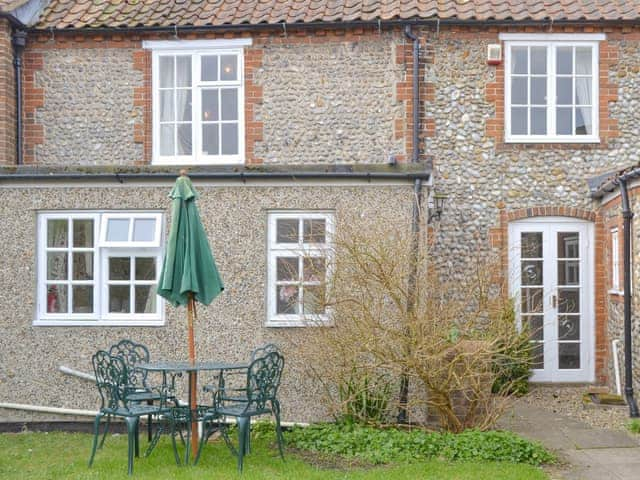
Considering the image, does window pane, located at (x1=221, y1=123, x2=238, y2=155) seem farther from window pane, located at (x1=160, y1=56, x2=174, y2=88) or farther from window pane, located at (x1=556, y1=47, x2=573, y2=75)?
window pane, located at (x1=556, y1=47, x2=573, y2=75)

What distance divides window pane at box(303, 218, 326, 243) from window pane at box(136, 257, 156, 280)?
1852mm

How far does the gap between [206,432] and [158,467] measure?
596mm

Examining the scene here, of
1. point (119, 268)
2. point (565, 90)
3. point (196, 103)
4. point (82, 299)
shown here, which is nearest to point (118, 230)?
point (119, 268)

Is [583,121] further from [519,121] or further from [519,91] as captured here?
[519,91]

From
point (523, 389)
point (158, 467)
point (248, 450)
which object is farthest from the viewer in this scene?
point (523, 389)

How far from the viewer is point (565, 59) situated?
13711 millimetres

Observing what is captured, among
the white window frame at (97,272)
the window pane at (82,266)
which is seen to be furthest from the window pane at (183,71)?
the window pane at (82,266)

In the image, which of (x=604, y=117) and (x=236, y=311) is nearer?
(x=236, y=311)

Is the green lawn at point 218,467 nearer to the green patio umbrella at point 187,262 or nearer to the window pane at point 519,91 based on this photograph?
the green patio umbrella at point 187,262

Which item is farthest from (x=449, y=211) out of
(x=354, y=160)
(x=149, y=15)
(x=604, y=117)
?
(x=149, y=15)

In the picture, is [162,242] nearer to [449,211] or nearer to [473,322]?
[473,322]

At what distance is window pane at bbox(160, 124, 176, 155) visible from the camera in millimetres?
14195

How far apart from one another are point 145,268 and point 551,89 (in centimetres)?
733

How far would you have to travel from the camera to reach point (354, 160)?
44.8 feet
